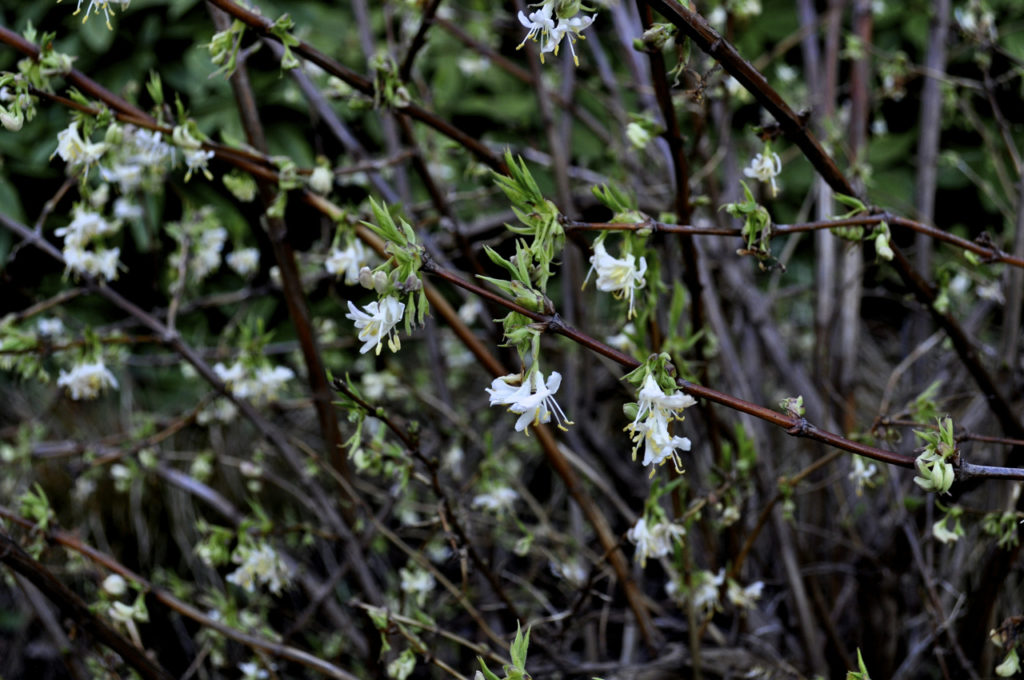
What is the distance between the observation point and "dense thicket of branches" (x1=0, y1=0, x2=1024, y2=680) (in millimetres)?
814

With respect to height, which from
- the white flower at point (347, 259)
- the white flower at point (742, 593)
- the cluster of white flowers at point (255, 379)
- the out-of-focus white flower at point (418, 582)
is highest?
the white flower at point (347, 259)

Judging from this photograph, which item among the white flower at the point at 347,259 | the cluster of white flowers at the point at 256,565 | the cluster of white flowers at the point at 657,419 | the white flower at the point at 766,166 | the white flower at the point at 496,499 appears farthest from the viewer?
the white flower at the point at 496,499

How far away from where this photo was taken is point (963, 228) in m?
2.69

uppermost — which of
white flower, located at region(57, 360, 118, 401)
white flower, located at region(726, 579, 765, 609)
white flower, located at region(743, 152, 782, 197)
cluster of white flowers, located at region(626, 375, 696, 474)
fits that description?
white flower, located at region(743, 152, 782, 197)

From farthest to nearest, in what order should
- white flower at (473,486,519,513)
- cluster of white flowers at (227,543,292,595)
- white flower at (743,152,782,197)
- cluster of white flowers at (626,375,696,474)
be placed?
white flower at (473,486,519,513), cluster of white flowers at (227,543,292,595), white flower at (743,152,782,197), cluster of white flowers at (626,375,696,474)

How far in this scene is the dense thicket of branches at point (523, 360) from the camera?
814mm

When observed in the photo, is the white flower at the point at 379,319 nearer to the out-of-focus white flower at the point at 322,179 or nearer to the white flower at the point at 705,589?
the out-of-focus white flower at the point at 322,179

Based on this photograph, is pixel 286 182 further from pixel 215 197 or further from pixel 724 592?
pixel 215 197

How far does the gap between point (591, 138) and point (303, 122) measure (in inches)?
36.5

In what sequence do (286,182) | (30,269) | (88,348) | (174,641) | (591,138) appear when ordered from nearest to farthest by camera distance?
1. (286,182)
2. (88,348)
3. (174,641)
4. (30,269)
5. (591,138)

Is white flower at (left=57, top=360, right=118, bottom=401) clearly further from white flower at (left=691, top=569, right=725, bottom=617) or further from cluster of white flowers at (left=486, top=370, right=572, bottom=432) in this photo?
white flower at (left=691, top=569, right=725, bottom=617)

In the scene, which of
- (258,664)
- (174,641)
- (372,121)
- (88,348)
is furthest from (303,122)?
(258,664)

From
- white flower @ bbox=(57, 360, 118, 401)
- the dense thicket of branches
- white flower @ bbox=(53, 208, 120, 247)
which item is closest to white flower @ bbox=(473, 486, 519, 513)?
the dense thicket of branches

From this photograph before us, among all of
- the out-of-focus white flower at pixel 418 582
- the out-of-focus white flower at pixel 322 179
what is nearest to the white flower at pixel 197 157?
the out-of-focus white flower at pixel 322 179
